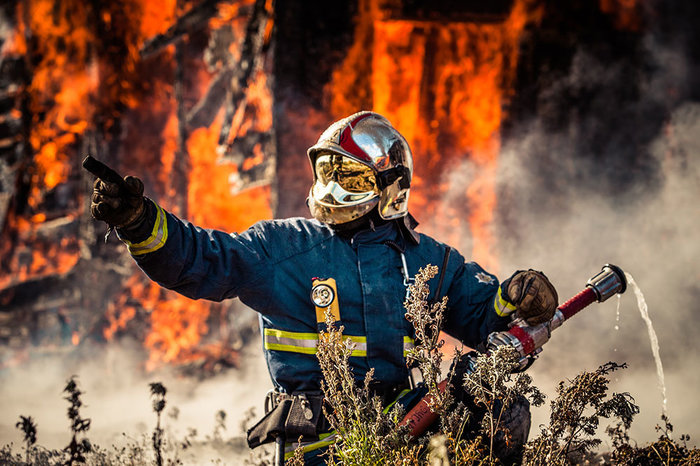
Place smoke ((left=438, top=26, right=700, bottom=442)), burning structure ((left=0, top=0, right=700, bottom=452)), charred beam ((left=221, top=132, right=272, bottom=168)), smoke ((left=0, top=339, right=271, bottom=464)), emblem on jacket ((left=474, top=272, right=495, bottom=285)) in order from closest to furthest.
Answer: emblem on jacket ((left=474, top=272, right=495, bottom=285)) < smoke ((left=0, top=339, right=271, bottom=464)) < smoke ((left=438, top=26, right=700, bottom=442)) < burning structure ((left=0, top=0, right=700, bottom=452)) < charred beam ((left=221, top=132, right=272, bottom=168))

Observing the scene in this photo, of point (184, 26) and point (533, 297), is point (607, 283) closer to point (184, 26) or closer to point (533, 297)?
point (533, 297)

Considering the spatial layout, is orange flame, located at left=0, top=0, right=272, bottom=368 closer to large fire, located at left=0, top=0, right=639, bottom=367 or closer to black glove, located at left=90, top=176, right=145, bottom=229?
large fire, located at left=0, top=0, right=639, bottom=367

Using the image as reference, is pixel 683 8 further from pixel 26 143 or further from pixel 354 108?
pixel 26 143

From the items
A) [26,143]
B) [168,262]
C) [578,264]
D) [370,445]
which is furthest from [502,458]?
[26,143]

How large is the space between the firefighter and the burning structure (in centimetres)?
379

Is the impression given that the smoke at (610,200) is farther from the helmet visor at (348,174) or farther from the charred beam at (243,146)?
the helmet visor at (348,174)

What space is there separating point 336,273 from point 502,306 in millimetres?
904

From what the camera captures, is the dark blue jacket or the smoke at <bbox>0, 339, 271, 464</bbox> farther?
the smoke at <bbox>0, 339, 271, 464</bbox>

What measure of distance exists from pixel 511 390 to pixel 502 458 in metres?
0.50

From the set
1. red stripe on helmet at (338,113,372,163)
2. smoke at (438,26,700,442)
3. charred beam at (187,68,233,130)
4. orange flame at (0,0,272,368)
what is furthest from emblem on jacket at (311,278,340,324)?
charred beam at (187,68,233,130)

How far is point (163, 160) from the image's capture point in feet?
27.5

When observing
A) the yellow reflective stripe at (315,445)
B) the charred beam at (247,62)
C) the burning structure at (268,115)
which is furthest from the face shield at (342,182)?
the charred beam at (247,62)

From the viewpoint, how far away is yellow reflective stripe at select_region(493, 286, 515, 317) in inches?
122

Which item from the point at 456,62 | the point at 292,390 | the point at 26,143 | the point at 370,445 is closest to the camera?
the point at 370,445
